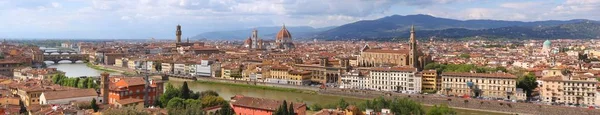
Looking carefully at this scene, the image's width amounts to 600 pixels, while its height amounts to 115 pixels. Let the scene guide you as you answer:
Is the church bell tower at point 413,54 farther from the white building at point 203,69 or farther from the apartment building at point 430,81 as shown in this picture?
the white building at point 203,69

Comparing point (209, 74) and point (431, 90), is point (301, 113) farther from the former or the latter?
point (209, 74)

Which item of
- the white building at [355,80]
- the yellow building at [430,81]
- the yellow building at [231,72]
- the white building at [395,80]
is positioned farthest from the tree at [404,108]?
the yellow building at [231,72]

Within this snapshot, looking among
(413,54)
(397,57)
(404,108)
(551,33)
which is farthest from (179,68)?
(551,33)

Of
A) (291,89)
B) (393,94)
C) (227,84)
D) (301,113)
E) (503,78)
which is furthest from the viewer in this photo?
(227,84)

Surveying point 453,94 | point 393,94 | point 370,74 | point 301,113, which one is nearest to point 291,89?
point 370,74

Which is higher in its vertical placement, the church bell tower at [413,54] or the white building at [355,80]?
the church bell tower at [413,54]

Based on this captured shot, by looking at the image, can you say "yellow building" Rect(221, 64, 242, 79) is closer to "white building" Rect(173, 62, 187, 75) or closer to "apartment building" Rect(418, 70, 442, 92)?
"white building" Rect(173, 62, 187, 75)
